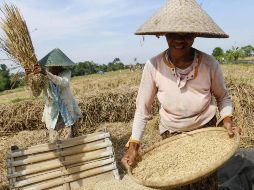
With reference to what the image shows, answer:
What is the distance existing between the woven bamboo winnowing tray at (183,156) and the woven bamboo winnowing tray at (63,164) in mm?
2114

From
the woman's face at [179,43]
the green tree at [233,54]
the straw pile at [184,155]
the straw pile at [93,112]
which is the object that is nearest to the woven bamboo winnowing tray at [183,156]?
the straw pile at [184,155]

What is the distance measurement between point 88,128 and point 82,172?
10.7ft

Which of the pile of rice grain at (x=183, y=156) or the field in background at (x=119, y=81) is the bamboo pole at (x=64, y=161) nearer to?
the pile of rice grain at (x=183, y=156)

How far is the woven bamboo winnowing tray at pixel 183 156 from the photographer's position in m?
2.23

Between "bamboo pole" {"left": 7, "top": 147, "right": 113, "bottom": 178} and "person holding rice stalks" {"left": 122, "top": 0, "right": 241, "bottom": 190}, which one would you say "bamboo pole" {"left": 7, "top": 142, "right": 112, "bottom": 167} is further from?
"person holding rice stalks" {"left": 122, "top": 0, "right": 241, "bottom": 190}

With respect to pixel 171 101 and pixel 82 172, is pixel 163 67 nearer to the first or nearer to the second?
pixel 171 101

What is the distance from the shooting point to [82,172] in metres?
4.62

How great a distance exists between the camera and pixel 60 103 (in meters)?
4.60

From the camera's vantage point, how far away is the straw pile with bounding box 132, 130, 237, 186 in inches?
89.9

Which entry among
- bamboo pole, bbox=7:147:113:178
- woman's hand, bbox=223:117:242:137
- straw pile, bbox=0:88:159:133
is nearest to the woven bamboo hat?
bamboo pole, bbox=7:147:113:178

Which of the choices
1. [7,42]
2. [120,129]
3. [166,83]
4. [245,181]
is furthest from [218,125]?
[120,129]

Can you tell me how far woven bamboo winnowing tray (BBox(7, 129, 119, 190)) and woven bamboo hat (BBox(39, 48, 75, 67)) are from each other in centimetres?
85

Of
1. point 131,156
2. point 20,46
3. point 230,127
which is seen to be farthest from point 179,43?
point 20,46

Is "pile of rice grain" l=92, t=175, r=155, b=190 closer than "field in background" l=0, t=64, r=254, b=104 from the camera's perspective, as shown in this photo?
Yes
